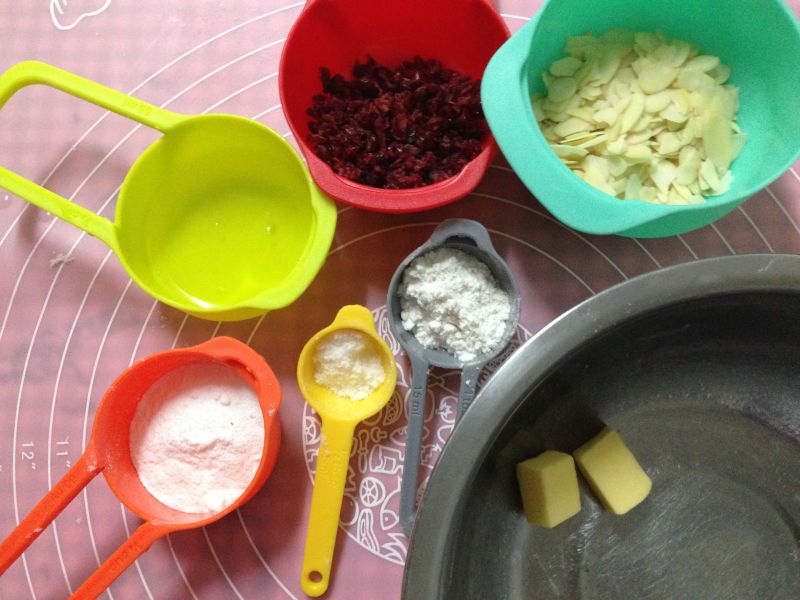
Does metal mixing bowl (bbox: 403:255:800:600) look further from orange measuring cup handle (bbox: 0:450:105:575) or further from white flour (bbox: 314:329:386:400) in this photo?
orange measuring cup handle (bbox: 0:450:105:575)

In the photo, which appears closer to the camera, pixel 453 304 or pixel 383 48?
pixel 453 304

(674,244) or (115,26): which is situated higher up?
(115,26)

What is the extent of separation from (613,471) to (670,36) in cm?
59

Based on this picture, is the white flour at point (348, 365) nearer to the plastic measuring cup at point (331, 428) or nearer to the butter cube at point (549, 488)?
the plastic measuring cup at point (331, 428)

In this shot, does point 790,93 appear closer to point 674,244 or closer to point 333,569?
point 674,244

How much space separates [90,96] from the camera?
33.7 inches

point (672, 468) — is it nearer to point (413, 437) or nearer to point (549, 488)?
point (549, 488)

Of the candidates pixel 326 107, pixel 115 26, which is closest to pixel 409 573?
pixel 326 107

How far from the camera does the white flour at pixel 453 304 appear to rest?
81 centimetres

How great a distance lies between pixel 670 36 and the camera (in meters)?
0.88

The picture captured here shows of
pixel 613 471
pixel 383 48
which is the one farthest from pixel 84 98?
pixel 613 471

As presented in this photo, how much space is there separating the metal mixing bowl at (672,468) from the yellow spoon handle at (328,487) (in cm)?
19

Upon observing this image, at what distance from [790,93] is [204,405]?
86 centimetres

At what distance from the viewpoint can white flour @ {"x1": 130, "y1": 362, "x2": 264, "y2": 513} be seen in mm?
851
